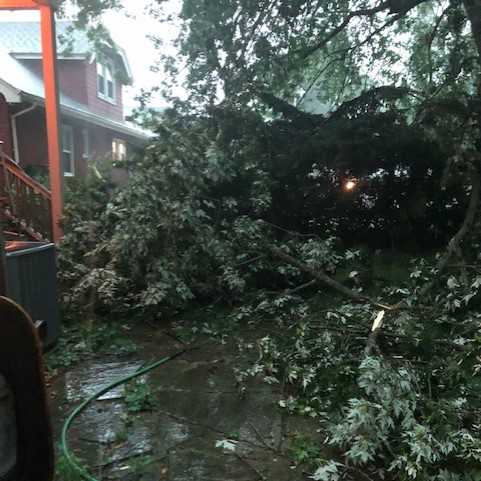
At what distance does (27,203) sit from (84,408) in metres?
5.20

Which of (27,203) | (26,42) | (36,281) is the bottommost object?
(36,281)

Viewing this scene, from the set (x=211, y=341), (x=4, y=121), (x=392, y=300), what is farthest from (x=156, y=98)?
(x=4, y=121)

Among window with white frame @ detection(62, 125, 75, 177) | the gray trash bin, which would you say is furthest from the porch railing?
window with white frame @ detection(62, 125, 75, 177)

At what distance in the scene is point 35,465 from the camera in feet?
4.98

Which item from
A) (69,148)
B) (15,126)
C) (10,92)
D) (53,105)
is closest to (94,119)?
(69,148)

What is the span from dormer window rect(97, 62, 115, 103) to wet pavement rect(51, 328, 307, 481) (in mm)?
15377

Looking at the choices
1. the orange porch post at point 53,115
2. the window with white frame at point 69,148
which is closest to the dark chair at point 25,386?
the orange porch post at point 53,115

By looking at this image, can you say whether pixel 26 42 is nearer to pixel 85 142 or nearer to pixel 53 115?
pixel 85 142

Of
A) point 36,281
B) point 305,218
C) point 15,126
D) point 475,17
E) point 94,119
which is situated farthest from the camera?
point 94,119

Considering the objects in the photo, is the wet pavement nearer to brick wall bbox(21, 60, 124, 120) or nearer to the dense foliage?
the dense foliage

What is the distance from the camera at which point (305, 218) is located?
7590 mm

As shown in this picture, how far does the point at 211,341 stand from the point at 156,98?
332cm

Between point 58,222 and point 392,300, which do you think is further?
point 58,222

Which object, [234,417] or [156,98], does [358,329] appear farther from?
[156,98]
